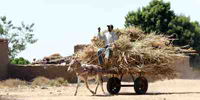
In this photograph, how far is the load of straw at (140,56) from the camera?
64.8 feet

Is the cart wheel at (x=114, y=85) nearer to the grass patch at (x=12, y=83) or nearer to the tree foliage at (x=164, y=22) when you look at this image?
the grass patch at (x=12, y=83)

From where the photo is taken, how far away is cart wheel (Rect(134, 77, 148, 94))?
20.5 meters

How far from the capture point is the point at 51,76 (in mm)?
32500

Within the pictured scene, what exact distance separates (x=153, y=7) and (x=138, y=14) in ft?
5.44

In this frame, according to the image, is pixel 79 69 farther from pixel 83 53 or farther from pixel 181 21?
pixel 181 21

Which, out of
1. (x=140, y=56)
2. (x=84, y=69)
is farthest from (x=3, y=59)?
(x=140, y=56)

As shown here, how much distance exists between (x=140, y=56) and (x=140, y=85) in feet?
4.74

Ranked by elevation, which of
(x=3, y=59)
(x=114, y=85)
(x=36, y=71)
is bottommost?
(x=114, y=85)

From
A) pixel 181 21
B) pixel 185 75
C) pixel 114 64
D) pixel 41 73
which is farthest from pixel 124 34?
pixel 181 21

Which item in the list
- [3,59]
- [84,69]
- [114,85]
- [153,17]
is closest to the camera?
[84,69]

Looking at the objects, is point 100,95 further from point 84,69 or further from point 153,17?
point 153,17

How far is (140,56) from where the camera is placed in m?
19.7

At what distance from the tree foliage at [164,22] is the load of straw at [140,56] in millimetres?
29299

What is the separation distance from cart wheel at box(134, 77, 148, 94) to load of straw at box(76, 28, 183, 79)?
1.45 ft
